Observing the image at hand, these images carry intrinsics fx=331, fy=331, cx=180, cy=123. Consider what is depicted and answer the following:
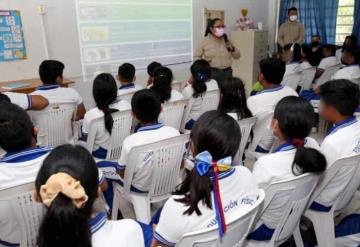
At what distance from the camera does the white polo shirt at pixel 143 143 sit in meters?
1.73

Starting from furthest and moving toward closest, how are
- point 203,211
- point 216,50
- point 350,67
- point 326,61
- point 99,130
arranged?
1. point 326,61
2. point 216,50
3. point 350,67
4. point 99,130
5. point 203,211

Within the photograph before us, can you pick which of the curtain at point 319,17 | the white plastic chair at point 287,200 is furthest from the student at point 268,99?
the curtain at point 319,17

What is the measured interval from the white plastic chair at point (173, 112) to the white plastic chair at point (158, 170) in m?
0.69

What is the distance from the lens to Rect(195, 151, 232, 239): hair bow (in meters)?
0.98

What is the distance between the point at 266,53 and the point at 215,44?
2.61 m

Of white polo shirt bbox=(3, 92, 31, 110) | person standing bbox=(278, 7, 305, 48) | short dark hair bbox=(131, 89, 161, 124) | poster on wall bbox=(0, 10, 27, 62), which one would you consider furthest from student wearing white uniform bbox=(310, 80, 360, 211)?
person standing bbox=(278, 7, 305, 48)

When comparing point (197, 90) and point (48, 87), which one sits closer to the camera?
point (48, 87)

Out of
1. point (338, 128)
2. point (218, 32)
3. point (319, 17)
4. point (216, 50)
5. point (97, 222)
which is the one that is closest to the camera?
point (97, 222)

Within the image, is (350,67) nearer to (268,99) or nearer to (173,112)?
(268,99)

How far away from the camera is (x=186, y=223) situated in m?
1.02

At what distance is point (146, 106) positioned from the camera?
1830 mm

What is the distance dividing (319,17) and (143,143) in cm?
596

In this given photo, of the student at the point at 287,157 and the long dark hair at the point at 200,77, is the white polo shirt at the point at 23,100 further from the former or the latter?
the student at the point at 287,157

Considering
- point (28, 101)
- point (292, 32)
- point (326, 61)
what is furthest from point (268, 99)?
point (292, 32)
